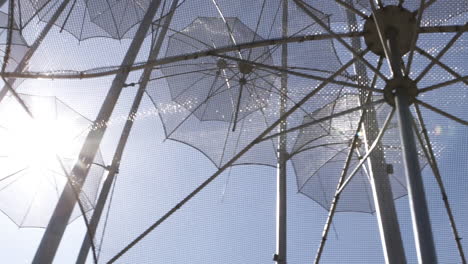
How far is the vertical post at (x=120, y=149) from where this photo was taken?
8.55 meters

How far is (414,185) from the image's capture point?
190 inches

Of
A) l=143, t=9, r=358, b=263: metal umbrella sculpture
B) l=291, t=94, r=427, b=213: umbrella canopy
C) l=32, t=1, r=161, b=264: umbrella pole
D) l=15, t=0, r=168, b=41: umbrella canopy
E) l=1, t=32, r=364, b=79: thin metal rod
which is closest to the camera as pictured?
l=1, t=32, r=364, b=79: thin metal rod

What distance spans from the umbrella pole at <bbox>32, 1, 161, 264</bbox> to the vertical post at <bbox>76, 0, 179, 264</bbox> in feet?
1.63

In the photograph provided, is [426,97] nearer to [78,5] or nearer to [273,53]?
[273,53]

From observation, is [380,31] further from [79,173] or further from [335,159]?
[335,159]

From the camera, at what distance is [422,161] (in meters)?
Answer: 11.1

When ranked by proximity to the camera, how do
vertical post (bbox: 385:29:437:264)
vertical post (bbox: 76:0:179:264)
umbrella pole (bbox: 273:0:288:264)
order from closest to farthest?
vertical post (bbox: 385:29:437:264), vertical post (bbox: 76:0:179:264), umbrella pole (bbox: 273:0:288:264)

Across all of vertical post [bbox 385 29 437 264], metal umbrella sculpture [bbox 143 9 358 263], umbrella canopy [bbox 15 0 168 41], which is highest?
umbrella canopy [bbox 15 0 168 41]

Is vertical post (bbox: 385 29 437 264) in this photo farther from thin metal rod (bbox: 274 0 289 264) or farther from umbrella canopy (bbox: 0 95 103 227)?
umbrella canopy (bbox: 0 95 103 227)

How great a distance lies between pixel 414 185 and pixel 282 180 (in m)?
6.35

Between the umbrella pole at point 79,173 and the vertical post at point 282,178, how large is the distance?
10.7ft

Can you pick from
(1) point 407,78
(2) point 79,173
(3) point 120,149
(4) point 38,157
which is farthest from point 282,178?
(1) point 407,78

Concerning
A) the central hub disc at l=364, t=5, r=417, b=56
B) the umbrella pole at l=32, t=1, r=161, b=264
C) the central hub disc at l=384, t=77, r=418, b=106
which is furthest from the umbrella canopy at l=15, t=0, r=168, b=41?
the central hub disc at l=384, t=77, r=418, b=106

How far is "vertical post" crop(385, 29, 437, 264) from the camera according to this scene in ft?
14.5
